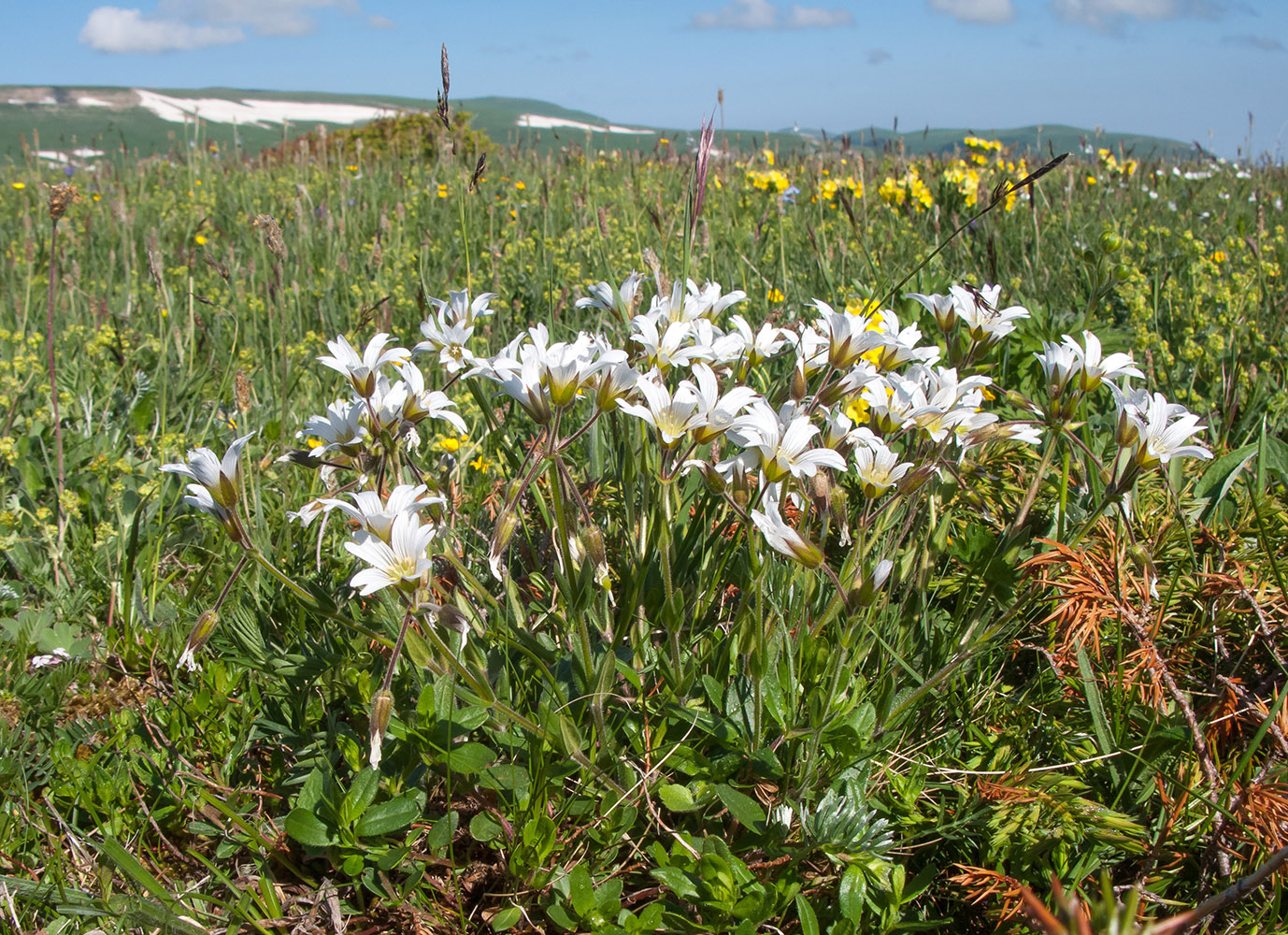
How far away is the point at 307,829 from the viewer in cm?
136

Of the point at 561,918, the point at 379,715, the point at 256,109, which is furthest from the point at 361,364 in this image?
the point at 256,109

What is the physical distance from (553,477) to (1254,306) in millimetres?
3444

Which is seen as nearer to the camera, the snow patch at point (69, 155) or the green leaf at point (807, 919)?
the green leaf at point (807, 919)

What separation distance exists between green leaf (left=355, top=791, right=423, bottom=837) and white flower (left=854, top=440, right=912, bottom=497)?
93 cm

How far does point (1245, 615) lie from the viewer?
1.74 metres

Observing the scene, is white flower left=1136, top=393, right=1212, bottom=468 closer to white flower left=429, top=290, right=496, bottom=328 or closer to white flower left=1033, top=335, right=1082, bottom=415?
white flower left=1033, top=335, right=1082, bottom=415

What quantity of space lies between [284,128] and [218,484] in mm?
6543

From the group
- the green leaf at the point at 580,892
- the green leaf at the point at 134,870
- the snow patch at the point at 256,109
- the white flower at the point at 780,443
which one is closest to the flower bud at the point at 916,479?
the white flower at the point at 780,443

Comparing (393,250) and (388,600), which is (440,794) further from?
(393,250)

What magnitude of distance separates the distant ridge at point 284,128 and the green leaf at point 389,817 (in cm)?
244

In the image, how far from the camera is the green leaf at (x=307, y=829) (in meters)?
1.35

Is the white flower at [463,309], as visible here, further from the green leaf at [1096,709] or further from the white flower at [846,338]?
the green leaf at [1096,709]

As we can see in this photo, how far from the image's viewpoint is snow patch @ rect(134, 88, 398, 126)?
2249 cm

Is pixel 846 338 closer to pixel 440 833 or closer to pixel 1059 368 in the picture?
pixel 1059 368
